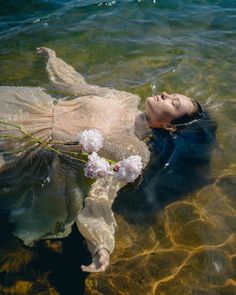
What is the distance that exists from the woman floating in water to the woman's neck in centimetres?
1

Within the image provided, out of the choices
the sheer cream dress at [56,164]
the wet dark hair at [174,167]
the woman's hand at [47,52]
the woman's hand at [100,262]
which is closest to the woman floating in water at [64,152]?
the sheer cream dress at [56,164]

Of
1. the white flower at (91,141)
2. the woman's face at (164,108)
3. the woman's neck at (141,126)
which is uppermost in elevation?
the white flower at (91,141)

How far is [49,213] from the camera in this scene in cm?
462

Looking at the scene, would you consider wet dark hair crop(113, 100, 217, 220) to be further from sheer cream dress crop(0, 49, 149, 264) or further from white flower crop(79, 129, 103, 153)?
white flower crop(79, 129, 103, 153)

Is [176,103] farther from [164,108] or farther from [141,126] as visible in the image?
[141,126]

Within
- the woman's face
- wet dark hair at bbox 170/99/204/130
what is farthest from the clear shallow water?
the woman's face

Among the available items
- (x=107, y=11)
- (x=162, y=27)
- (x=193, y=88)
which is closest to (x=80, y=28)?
(x=107, y=11)

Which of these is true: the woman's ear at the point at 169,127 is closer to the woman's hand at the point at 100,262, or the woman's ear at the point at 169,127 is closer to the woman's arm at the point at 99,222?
the woman's arm at the point at 99,222

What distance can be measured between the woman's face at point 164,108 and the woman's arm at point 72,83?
0.35m

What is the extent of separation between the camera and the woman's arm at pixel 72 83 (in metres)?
5.71

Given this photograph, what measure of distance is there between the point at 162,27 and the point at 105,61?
2178 mm

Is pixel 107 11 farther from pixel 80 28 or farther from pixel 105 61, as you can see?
pixel 105 61

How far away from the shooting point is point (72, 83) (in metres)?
6.25

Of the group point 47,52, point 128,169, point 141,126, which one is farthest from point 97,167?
point 47,52
